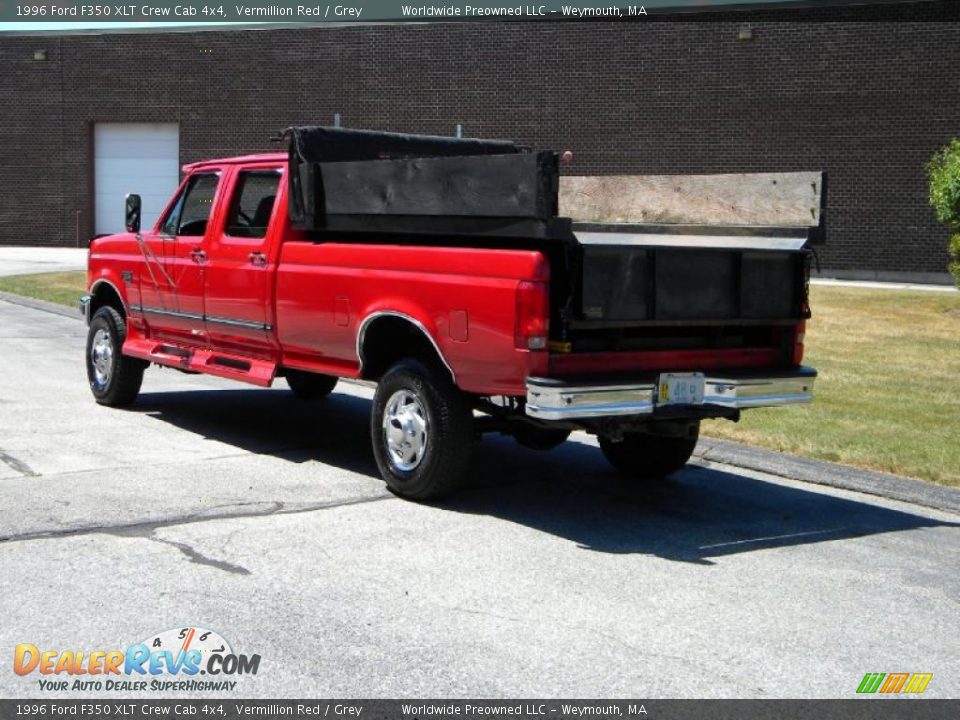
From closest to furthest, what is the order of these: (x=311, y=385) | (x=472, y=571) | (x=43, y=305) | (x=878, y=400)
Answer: (x=472, y=571) → (x=311, y=385) → (x=878, y=400) → (x=43, y=305)

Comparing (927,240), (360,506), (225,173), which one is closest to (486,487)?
(360,506)

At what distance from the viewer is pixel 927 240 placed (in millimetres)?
28531

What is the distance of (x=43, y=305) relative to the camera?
66.7ft

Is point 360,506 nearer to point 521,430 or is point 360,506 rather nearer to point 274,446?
point 521,430

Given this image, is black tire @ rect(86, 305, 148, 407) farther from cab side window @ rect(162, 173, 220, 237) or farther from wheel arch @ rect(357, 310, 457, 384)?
wheel arch @ rect(357, 310, 457, 384)

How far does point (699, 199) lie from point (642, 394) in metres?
1.61

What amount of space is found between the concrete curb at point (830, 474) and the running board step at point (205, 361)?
133 inches

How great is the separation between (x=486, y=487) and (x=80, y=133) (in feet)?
110

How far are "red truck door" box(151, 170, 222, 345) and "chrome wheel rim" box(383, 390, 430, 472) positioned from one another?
101 inches

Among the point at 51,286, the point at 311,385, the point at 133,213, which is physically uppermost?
the point at 133,213

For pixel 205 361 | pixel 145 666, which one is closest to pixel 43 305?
pixel 205 361

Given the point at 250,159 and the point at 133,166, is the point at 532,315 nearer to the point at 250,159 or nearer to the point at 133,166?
the point at 250,159

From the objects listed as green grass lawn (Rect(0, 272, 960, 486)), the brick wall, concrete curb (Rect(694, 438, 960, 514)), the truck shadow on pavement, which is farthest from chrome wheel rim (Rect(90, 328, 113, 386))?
the brick wall

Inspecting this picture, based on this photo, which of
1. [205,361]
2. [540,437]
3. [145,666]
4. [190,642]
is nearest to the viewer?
[145,666]
